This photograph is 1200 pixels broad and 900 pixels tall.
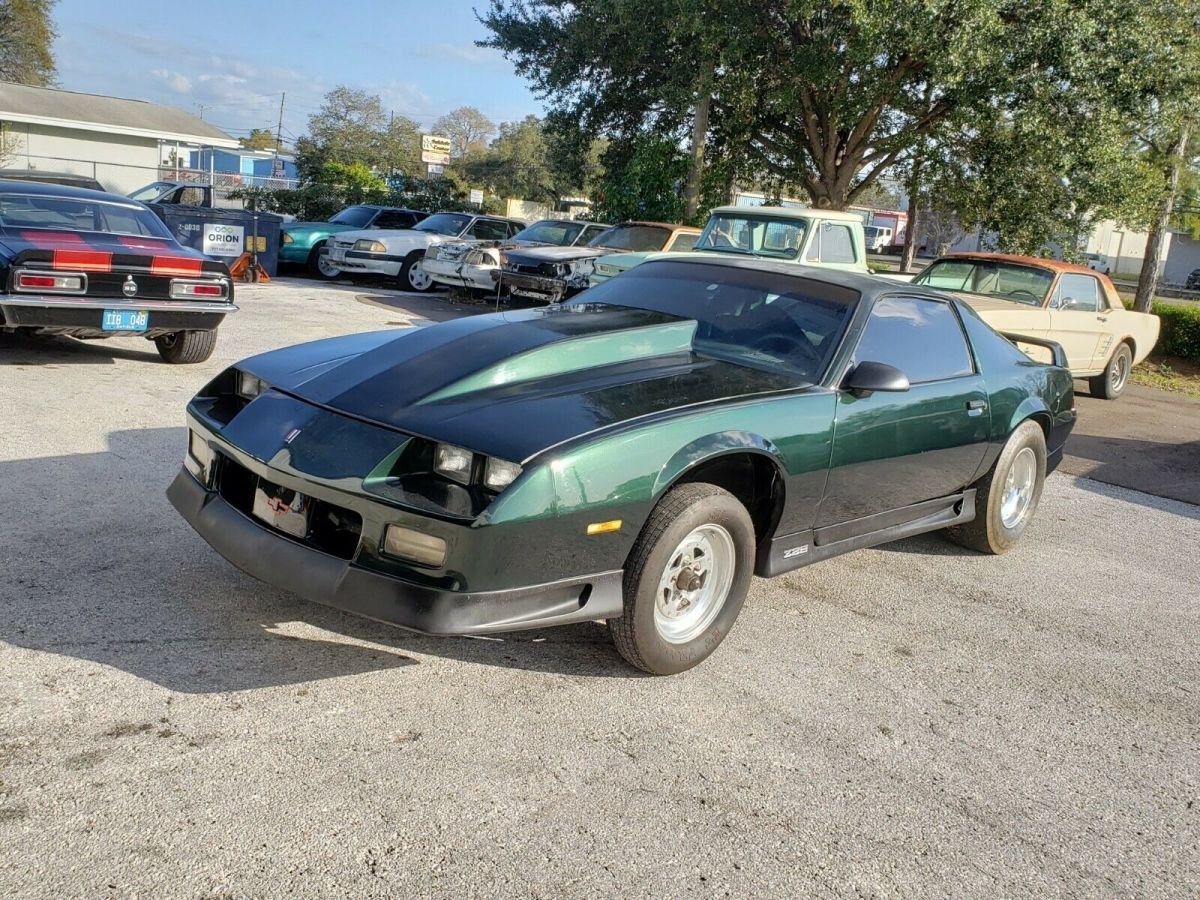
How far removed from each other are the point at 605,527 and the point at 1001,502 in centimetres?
305

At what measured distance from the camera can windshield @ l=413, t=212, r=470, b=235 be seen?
18531mm

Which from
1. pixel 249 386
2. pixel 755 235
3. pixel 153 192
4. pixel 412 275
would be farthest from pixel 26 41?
pixel 249 386

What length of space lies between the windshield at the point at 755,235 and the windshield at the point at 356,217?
8.71 meters

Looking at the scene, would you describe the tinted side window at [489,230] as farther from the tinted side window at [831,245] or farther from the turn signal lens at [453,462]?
the turn signal lens at [453,462]

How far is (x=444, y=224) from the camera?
18734mm

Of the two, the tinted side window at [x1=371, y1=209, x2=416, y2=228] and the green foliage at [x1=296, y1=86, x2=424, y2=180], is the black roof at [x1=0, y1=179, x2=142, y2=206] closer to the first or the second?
the tinted side window at [x1=371, y1=209, x2=416, y2=228]

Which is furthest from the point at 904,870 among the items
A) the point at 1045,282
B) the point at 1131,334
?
the point at 1131,334

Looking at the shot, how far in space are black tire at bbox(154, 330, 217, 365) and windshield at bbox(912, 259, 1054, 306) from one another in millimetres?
7353

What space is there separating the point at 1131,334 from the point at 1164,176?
20.4ft

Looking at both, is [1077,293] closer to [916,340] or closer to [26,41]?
[916,340]

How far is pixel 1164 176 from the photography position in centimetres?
1723

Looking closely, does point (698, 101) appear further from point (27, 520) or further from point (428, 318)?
point (27, 520)

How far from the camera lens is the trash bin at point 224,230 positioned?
14789 mm

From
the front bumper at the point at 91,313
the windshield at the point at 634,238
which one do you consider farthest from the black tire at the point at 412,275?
the front bumper at the point at 91,313
